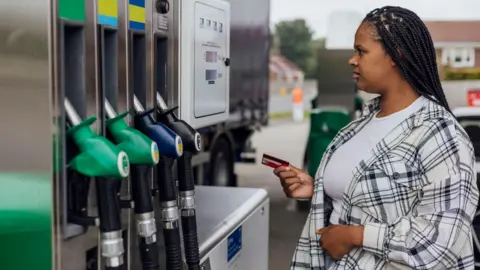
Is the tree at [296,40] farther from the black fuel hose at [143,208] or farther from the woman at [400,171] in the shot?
the black fuel hose at [143,208]

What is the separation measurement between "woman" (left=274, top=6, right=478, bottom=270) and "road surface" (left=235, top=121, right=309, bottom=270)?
392cm

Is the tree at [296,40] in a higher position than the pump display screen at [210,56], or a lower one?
higher

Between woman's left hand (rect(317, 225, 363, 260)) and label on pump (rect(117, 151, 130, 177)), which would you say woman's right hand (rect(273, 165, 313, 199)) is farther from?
label on pump (rect(117, 151, 130, 177))

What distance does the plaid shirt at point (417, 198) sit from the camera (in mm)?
1992

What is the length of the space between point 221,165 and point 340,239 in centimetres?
617

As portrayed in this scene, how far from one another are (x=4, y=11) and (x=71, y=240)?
58 centimetres

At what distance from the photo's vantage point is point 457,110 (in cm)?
566

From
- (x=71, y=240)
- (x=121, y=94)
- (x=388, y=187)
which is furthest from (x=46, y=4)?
(x=388, y=187)

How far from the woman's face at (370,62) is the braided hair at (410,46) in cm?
2

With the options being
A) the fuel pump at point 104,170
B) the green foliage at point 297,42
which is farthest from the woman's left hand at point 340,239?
the green foliage at point 297,42

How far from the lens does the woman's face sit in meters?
2.11

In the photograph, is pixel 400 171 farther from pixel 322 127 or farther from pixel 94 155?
pixel 322 127

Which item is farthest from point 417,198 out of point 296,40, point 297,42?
point 296,40

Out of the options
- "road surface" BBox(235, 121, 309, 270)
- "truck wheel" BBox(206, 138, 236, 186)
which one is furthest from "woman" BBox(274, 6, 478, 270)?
"truck wheel" BBox(206, 138, 236, 186)
